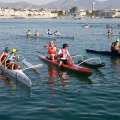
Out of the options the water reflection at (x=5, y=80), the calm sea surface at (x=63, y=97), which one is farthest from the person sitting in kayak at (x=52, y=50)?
the water reflection at (x=5, y=80)

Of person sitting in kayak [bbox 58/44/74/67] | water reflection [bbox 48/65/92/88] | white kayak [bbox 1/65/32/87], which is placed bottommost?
water reflection [bbox 48/65/92/88]

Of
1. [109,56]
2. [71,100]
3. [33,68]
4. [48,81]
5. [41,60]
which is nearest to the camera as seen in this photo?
[71,100]

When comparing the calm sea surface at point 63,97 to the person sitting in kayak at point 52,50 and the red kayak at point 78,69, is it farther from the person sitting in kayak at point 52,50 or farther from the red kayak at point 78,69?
the person sitting in kayak at point 52,50

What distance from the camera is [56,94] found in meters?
14.4

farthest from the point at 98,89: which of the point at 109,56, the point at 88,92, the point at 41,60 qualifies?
the point at 109,56

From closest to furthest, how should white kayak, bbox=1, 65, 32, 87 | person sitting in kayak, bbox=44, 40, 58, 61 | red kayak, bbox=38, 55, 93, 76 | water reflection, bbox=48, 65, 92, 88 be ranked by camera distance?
white kayak, bbox=1, 65, 32, 87
water reflection, bbox=48, 65, 92, 88
red kayak, bbox=38, 55, 93, 76
person sitting in kayak, bbox=44, 40, 58, 61

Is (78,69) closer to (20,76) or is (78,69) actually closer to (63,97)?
(20,76)

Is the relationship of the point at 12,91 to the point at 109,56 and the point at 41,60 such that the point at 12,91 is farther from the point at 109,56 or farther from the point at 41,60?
the point at 109,56

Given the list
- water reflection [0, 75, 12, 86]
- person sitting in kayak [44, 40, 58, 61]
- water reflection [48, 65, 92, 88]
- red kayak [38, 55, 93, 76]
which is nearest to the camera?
water reflection [0, 75, 12, 86]

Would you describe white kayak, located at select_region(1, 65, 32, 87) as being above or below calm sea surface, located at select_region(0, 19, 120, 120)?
above

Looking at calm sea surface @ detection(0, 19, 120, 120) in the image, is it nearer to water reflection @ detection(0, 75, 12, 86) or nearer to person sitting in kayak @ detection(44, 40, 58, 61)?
water reflection @ detection(0, 75, 12, 86)

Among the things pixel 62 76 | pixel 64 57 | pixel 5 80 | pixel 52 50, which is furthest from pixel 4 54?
pixel 62 76

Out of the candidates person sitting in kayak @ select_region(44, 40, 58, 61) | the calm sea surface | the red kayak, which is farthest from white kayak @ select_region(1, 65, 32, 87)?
Result: person sitting in kayak @ select_region(44, 40, 58, 61)

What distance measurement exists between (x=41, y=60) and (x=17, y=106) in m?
12.6
